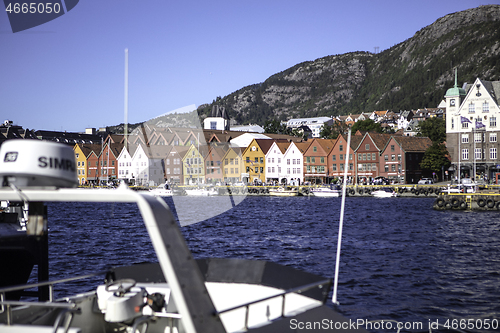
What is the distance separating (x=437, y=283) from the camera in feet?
57.0

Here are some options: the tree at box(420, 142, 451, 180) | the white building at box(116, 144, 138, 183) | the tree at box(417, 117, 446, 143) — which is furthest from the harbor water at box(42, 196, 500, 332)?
the tree at box(417, 117, 446, 143)

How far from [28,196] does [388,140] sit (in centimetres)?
9088

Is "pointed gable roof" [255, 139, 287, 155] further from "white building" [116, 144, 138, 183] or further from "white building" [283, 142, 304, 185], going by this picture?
"white building" [116, 144, 138, 183]

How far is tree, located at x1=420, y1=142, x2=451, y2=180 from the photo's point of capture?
84.8 meters

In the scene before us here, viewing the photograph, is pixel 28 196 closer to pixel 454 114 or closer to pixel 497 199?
pixel 497 199

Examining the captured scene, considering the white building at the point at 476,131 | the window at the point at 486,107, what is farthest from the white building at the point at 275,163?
the window at the point at 486,107

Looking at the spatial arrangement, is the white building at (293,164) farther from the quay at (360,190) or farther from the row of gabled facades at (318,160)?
the quay at (360,190)

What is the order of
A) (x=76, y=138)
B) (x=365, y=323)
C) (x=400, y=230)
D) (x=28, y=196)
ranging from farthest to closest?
(x=76, y=138), (x=400, y=230), (x=365, y=323), (x=28, y=196)

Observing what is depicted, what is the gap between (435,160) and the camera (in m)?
84.7

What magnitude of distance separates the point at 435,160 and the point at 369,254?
222 feet

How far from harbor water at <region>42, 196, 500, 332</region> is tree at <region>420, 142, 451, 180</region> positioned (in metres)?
43.0

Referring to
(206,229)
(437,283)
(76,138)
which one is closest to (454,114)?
(206,229)

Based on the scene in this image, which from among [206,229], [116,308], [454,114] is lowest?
[206,229]

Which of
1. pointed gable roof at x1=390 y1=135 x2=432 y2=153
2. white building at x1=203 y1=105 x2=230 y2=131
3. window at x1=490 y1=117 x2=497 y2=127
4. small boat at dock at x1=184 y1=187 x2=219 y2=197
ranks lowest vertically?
small boat at dock at x1=184 y1=187 x2=219 y2=197
